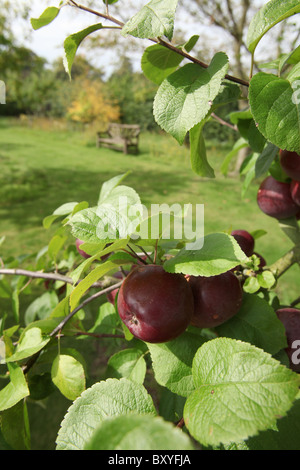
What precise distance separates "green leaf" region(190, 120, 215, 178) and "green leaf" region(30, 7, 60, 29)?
24cm

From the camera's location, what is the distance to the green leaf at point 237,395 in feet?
0.90

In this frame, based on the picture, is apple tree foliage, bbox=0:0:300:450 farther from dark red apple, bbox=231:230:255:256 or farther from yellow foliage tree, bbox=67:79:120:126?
yellow foliage tree, bbox=67:79:120:126

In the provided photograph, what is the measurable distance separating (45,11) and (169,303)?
41cm

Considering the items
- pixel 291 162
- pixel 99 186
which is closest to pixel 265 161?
pixel 291 162

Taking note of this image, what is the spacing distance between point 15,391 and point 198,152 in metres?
0.43

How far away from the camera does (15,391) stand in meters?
0.44

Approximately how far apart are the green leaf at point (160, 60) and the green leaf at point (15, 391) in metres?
0.49

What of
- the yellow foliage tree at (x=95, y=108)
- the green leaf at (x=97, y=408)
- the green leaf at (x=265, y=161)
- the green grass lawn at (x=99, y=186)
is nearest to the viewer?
the green leaf at (x=97, y=408)

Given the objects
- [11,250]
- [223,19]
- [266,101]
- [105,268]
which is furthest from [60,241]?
[223,19]

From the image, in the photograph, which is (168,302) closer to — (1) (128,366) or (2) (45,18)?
(1) (128,366)

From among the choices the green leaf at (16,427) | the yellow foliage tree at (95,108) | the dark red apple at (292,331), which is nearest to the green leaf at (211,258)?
the dark red apple at (292,331)

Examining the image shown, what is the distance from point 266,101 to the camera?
1.18 ft

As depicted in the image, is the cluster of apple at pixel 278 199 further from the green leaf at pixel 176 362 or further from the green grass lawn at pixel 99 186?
the green grass lawn at pixel 99 186

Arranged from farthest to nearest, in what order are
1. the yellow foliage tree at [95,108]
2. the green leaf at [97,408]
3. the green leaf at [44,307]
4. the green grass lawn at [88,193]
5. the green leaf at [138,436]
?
1. the yellow foliage tree at [95,108]
2. the green grass lawn at [88,193]
3. the green leaf at [44,307]
4. the green leaf at [97,408]
5. the green leaf at [138,436]
